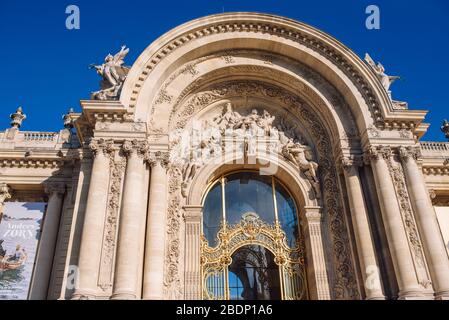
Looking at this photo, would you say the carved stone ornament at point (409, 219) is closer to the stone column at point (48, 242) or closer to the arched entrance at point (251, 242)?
the arched entrance at point (251, 242)

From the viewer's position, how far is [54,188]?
15.8 meters

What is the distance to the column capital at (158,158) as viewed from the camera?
13.7 meters

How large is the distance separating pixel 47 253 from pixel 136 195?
478 cm

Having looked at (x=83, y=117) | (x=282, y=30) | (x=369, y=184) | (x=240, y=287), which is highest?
(x=282, y=30)

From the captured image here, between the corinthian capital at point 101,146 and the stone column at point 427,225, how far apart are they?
972cm

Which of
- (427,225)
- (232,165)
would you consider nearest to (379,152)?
(427,225)

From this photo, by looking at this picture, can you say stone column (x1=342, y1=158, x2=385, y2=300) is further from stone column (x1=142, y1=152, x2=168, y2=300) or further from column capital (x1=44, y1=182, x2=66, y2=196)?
column capital (x1=44, y1=182, x2=66, y2=196)

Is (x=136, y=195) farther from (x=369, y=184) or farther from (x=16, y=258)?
(x=369, y=184)

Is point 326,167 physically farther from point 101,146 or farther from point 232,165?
point 101,146

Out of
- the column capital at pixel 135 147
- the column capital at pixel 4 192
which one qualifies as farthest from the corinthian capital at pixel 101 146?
the column capital at pixel 4 192

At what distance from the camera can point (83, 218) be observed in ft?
41.2

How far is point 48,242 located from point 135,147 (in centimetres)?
513

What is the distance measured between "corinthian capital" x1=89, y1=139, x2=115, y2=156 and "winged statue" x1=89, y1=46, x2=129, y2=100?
1.84 m

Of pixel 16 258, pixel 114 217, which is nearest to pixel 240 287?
pixel 114 217
